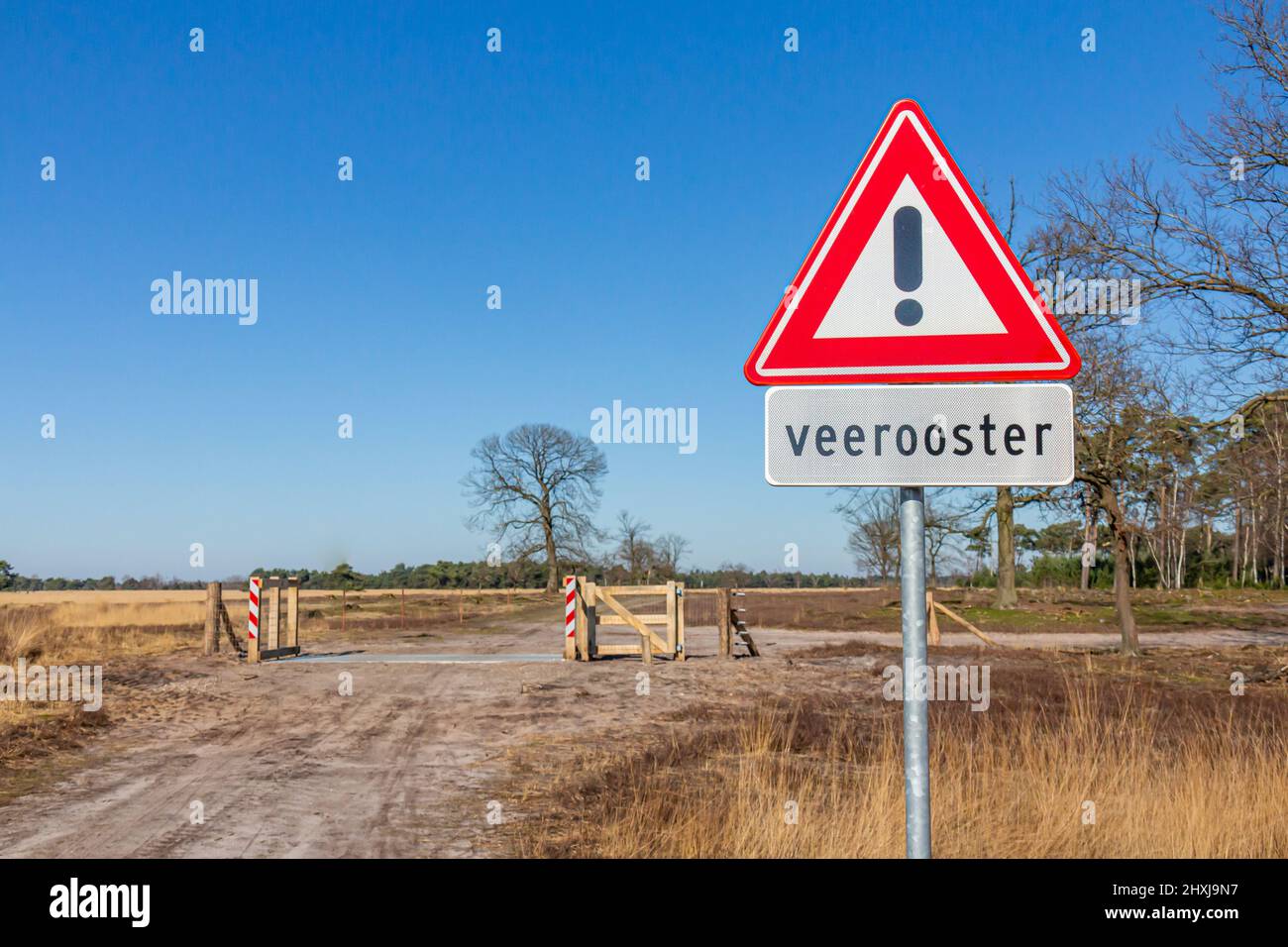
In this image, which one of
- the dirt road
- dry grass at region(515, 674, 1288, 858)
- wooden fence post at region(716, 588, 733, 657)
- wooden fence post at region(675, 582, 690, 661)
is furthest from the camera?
wooden fence post at region(716, 588, 733, 657)

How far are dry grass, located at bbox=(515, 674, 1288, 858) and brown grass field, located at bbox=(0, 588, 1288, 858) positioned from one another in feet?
0.07

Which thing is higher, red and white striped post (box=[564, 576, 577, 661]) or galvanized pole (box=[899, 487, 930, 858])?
galvanized pole (box=[899, 487, 930, 858])

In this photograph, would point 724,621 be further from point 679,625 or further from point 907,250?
point 907,250

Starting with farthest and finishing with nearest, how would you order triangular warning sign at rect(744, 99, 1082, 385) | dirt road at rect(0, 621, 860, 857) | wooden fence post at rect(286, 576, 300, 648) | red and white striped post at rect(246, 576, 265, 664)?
1. wooden fence post at rect(286, 576, 300, 648)
2. red and white striped post at rect(246, 576, 265, 664)
3. dirt road at rect(0, 621, 860, 857)
4. triangular warning sign at rect(744, 99, 1082, 385)

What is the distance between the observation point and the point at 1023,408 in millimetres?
2797

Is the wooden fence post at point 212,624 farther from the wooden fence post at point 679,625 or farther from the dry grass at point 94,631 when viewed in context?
the wooden fence post at point 679,625

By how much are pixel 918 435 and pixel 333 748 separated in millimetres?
9203

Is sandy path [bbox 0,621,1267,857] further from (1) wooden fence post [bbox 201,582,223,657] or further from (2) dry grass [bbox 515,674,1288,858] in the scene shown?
(2) dry grass [bbox 515,674,1288,858]

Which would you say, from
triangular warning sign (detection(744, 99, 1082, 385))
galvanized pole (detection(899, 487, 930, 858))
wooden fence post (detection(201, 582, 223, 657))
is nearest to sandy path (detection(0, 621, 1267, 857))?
wooden fence post (detection(201, 582, 223, 657))

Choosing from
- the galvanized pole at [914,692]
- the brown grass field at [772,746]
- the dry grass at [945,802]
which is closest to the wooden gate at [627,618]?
the brown grass field at [772,746]

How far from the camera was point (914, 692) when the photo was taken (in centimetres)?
263

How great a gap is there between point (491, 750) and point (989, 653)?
13.8m

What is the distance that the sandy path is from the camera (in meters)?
6.63
